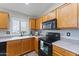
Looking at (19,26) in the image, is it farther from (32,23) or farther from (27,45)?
(27,45)

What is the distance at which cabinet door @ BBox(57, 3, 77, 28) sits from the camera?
6.06ft

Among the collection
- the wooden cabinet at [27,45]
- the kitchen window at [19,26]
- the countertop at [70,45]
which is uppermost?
the kitchen window at [19,26]

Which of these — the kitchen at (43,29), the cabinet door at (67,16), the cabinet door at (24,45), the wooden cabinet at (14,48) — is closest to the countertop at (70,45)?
the kitchen at (43,29)

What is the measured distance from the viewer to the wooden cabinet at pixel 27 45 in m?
3.74

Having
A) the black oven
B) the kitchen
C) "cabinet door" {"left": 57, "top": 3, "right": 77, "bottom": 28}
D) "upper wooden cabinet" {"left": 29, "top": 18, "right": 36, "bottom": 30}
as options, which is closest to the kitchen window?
the kitchen

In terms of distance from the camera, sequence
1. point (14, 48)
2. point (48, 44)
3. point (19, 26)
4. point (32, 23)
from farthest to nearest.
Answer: point (32, 23)
point (19, 26)
point (14, 48)
point (48, 44)

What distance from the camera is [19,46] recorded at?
11.5 feet

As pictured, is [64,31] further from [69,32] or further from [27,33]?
[27,33]

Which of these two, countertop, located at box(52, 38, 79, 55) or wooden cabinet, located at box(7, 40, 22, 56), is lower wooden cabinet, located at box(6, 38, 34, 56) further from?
countertop, located at box(52, 38, 79, 55)

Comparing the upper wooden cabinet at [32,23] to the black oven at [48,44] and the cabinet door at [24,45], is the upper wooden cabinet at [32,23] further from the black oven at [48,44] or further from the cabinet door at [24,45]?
the black oven at [48,44]

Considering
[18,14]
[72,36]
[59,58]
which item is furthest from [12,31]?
[59,58]

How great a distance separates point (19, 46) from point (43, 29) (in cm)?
105

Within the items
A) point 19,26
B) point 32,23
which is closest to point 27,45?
point 19,26

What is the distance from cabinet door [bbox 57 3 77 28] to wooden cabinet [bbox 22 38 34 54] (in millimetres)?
1731
